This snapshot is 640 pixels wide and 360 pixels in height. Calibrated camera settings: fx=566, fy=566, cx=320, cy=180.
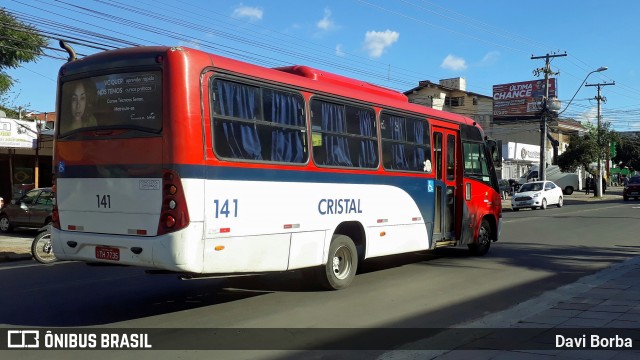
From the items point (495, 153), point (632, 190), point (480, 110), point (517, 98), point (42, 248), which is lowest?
point (42, 248)

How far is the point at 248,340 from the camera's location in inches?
233

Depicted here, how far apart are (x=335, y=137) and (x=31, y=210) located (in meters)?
12.8

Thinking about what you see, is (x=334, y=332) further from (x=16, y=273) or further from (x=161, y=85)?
(x=16, y=273)

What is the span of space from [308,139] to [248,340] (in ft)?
9.91

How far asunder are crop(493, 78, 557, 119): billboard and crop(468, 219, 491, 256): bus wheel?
167 ft

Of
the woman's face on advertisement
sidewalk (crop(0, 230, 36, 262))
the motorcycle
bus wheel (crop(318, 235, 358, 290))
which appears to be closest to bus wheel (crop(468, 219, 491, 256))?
bus wheel (crop(318, 235, 358, 290))

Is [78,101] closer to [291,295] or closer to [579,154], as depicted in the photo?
[291,295]

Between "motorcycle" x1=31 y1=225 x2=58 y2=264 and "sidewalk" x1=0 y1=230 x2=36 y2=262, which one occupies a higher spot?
"motorcycle" x1=31 y1=225 x2=58 y2=264

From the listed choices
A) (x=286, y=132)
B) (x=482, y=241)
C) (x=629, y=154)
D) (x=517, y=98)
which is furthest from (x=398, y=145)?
(x=629, y=154)

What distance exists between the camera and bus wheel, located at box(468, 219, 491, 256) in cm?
1230

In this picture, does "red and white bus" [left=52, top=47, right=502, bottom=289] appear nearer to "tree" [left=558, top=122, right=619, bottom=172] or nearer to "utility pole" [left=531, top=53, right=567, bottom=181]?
"utility pole" [left=531, top=53, right=567, bottom=181]

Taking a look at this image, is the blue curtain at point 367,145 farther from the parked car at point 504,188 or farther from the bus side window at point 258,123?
the parked car at point 504,188

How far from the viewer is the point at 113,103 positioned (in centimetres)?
679

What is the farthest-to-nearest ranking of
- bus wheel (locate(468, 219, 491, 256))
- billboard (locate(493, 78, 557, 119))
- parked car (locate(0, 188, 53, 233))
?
billboard (locate(493, 78, 557, 119))
parked car (locate(0, 188, 53, 233))
bus wheel (locate(468, 219, 491, 256))
